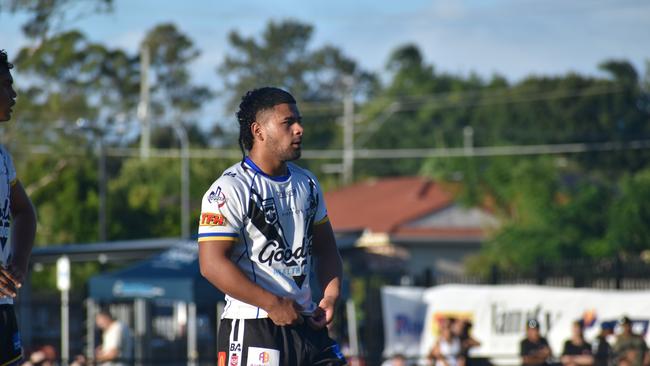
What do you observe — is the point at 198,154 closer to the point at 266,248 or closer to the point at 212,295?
the point at 212,295

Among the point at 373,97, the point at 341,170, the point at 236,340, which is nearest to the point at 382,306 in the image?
the point at 236,340

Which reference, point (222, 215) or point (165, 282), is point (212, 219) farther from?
point (165, 282)

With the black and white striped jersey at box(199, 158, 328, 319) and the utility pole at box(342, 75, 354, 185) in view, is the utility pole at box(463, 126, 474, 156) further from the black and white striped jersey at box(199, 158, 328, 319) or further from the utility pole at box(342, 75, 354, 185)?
the black and white striped jersey at box(199, 158, 328, 319)

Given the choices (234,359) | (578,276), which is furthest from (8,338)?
(578,276)

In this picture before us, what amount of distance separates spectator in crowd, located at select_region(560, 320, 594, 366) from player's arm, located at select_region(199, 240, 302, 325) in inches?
433

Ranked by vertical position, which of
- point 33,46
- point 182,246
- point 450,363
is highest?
point 33,46

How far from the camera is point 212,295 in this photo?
1748 centimetres

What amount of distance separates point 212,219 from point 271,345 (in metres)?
0.58

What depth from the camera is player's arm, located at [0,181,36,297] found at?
526 centimetres

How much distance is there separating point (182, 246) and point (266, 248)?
528 inches

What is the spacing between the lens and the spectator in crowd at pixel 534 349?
15.9m

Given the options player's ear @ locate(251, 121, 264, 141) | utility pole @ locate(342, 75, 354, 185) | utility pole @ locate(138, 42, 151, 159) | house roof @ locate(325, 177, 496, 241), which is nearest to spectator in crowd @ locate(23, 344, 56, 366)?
player's ear @ locate(251, 121, 264, 141)

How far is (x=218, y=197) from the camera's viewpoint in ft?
17.8

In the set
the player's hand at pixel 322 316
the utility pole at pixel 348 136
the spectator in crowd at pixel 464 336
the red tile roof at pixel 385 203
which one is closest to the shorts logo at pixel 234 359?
the player's hand at pixel 322 316
